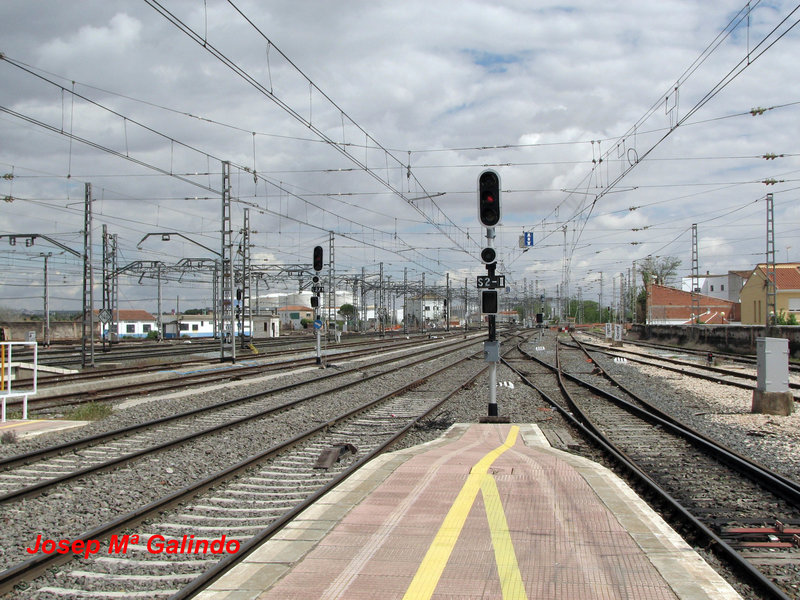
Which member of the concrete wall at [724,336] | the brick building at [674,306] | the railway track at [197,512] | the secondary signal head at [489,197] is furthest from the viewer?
the brick building at [674,306]

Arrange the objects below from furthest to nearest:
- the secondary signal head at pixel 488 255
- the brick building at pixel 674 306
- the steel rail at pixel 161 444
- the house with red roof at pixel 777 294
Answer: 1. the brick building at pixel 674 306
2. the house with red roof at pixel 777 294
3. the secondary signal head at pixel 488 255
4. the steel rail at pixel 161 444

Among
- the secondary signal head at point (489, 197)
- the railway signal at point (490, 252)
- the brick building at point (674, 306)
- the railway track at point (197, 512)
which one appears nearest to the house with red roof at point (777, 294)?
the brick building at point (674, 306)

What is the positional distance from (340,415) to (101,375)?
12251 mm

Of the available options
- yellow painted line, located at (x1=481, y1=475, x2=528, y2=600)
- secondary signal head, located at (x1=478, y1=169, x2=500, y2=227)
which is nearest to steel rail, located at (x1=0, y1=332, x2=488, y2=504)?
yellow painted line, located at (x1=481, y1=475, x2=528, y2=600)

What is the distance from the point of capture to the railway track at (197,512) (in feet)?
16.5

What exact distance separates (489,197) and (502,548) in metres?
7.65

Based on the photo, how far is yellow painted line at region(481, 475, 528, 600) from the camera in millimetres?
4320

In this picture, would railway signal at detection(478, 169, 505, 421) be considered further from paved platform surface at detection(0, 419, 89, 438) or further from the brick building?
the brick building

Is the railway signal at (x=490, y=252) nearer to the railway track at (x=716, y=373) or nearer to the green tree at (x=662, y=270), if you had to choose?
the railway track at (x=716, y=373)

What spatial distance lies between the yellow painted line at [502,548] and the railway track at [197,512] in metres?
1.87

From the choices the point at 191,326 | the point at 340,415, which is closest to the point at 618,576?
the point at 340,415

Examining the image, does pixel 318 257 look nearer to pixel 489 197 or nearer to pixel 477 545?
pixel 489 197

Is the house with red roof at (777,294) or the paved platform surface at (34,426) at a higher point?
the house with red roof at (777,294)

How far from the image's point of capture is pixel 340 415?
1371 centimetres
